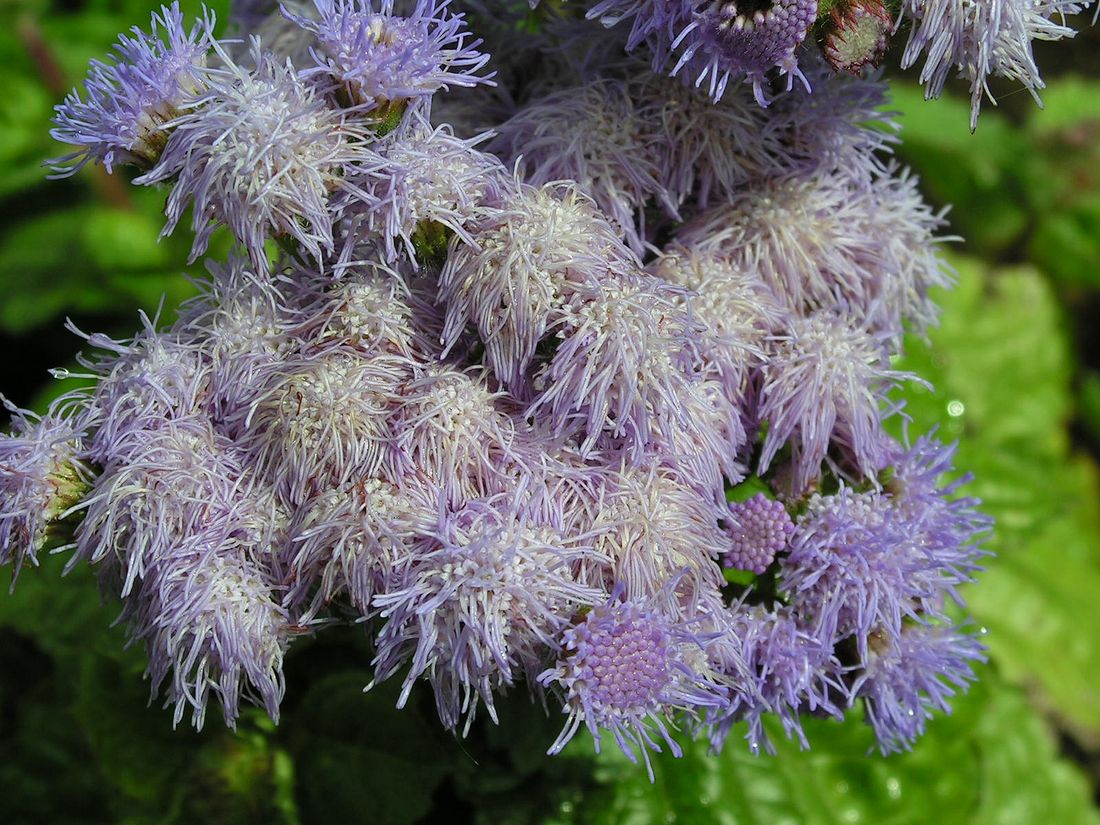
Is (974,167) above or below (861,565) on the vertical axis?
below

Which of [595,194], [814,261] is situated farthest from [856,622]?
[595,194]

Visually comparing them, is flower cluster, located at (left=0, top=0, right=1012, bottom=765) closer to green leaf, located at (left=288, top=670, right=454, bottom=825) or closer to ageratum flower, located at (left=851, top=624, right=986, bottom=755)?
ageratum flower, located at (left=851, top=624, right=986, bottom=755)

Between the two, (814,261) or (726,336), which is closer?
(726,336)

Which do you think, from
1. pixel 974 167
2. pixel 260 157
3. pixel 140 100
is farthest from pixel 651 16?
pixel 974 167

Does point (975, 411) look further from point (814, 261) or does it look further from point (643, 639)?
point (643, 639)

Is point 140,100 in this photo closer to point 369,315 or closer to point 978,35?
point 369,315

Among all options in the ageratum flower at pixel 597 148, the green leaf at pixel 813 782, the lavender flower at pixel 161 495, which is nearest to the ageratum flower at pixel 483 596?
the lavender flower at pixel 161 495
